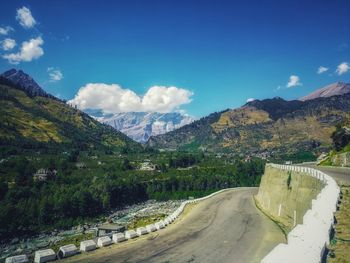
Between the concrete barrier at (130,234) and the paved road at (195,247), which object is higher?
the concrete barrier at (130,234)

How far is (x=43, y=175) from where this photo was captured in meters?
123

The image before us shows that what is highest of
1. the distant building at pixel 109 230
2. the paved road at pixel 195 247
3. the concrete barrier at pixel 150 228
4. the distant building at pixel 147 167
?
the distant building at pixel 147 167

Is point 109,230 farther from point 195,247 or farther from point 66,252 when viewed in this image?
point 66,252

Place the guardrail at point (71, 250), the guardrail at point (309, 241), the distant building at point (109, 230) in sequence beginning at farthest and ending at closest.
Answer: the distant building at point (109, 230) < the guardrail at point (71, 250) < the guardrail at point (309, 241)

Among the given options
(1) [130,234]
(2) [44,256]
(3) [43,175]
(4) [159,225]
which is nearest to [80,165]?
(3) [43,175]

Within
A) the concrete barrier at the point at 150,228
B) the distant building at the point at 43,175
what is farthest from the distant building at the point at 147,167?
the concrete barrier at the point at 150,228

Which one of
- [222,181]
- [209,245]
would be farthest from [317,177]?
[222,181]

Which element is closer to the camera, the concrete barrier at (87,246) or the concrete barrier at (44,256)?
the concrete barrier at (44,256)

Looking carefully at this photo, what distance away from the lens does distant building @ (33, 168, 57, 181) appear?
396ft

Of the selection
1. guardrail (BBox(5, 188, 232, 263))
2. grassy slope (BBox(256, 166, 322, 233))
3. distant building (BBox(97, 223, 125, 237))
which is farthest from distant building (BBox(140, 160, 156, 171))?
guardrail (BBox(5, 188, 232, 263))

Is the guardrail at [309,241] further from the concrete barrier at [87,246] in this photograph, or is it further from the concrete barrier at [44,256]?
the concrete barrier at [44,256]

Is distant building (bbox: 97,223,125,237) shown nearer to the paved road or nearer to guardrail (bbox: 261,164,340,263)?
the paved road

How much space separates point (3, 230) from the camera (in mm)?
72500

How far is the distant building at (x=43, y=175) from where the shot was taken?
120700 mm
